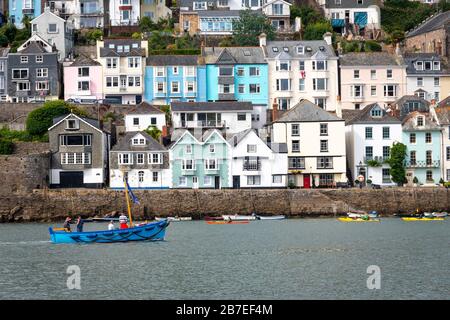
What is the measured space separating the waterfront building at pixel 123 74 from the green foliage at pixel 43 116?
9489 mm

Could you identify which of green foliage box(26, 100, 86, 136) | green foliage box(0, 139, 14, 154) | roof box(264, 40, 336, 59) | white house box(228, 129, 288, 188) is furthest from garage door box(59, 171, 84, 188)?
roof box(264, 40, 336, 59)

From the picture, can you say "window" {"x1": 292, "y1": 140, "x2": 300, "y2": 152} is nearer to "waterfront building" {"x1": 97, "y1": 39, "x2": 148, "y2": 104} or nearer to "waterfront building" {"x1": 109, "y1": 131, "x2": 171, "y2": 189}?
"waterfront building" {"x1": 109, "y1": 131, "x2": 171, "y2": 189}

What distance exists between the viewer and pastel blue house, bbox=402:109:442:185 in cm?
9125

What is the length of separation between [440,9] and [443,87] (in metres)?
19.7

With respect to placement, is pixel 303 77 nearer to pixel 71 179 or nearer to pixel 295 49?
pixel 295 49

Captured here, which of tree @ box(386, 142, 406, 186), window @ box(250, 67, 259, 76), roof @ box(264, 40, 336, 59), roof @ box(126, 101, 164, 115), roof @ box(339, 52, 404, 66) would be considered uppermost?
roof @ box(264, 40, 336, 59)

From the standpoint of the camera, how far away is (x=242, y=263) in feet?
186

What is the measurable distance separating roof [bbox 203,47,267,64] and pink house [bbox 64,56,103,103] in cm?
969

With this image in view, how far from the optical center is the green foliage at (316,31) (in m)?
112

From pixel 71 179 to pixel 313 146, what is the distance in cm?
1845

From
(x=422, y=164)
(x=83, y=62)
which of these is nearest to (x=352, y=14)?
(x=83, y=62)

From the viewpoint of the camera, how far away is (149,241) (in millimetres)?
67875

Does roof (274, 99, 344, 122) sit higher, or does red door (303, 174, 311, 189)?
roof (274, 99, 344, 122)
